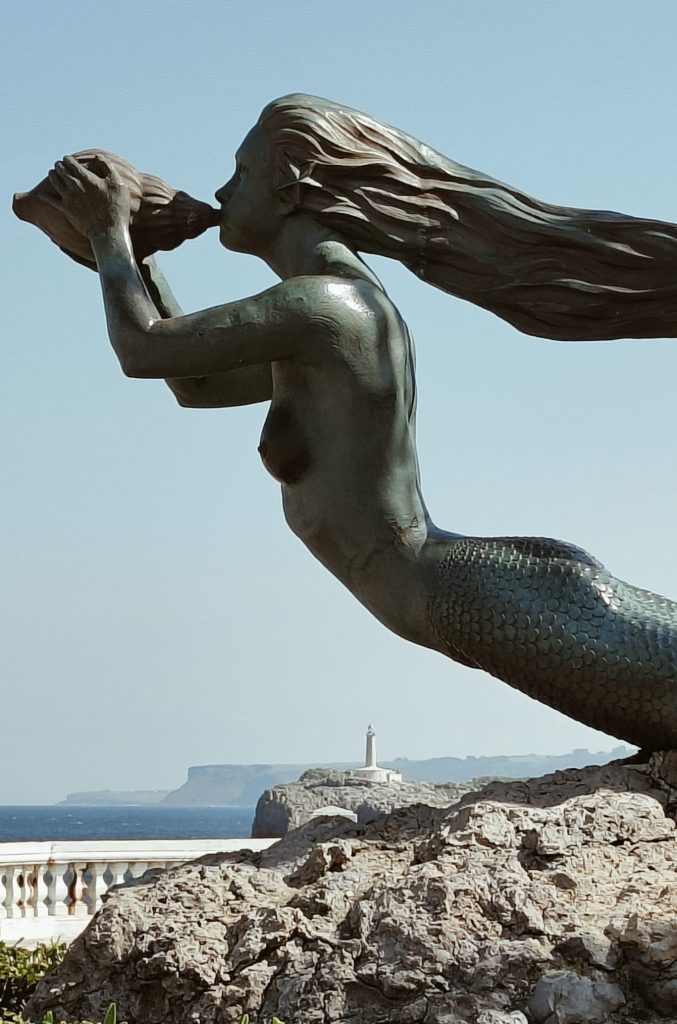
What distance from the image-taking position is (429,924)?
Result: 13.1ft

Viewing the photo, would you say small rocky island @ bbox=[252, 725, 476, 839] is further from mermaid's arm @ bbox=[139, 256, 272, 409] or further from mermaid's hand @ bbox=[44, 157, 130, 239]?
mermaid's hand @ bbox=[44, 157, 130, 239]

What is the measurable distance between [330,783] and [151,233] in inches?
295

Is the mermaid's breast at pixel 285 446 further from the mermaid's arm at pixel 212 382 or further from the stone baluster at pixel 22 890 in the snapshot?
the stone baluster at pixel 22 890

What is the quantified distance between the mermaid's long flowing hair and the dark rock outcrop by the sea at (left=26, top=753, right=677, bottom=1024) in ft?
5.45

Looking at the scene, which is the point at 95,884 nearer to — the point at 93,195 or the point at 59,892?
the point at 59,892

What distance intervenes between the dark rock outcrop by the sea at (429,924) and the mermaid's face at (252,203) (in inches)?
85.0

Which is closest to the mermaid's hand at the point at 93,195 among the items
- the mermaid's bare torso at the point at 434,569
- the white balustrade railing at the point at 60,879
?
the mermaid's bare torso at the point at 434,569

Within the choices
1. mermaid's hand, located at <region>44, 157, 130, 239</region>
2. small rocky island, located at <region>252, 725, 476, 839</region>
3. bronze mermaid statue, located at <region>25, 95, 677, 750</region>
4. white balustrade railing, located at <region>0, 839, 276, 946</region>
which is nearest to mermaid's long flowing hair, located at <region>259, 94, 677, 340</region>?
bronze mermaid statue, located at <region>25, 95, 677, 750</region>

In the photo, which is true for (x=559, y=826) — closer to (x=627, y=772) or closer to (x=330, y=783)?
(x=627, y=772)

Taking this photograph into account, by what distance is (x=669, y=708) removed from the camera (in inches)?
183

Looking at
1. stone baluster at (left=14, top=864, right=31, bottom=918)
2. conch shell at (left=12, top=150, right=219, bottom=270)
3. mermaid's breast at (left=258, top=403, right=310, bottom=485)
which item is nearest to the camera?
mermaid's breast at (left=258, top=403, right=310, bottom=485)

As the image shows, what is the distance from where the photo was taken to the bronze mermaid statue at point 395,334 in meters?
4.72

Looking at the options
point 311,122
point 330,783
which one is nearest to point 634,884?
point 311,122

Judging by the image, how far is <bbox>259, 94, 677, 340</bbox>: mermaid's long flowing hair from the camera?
5145mm
